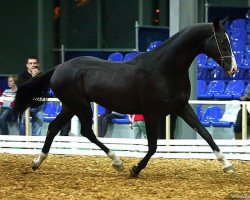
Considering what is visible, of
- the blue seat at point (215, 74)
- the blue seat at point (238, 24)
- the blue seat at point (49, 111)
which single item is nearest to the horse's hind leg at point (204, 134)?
the blue seat at point (49, 111)

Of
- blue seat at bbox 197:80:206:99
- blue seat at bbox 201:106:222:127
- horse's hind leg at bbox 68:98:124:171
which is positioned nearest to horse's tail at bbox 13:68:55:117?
horse's hind leg at bbox 68:98:124:171

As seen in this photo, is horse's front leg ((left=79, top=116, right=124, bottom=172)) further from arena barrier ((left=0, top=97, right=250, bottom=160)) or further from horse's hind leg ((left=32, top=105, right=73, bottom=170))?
arena barrier ((left=0, top=97, right=250, bottom=160))

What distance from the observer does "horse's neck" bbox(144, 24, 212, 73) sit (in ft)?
29.5

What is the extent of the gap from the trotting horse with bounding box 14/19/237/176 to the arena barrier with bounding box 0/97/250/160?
92.5 inches

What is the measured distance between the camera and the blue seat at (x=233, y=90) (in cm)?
1541

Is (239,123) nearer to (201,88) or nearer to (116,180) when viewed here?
(116,180)

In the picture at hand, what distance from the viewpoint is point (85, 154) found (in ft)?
40.5

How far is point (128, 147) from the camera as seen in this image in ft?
39.8

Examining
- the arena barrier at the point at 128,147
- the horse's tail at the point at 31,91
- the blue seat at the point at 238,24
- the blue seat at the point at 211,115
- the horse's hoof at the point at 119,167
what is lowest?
the arena barrier at the point at 128,147

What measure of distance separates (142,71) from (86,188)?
171 cm

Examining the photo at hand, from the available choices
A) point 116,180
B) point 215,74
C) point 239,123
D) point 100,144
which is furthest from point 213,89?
point 116,180

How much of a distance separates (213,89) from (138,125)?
403cm

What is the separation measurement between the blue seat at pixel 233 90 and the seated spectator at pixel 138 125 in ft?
11.7

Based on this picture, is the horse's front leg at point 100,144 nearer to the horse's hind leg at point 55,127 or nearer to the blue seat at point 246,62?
the horse's hind leg at point 55,127
